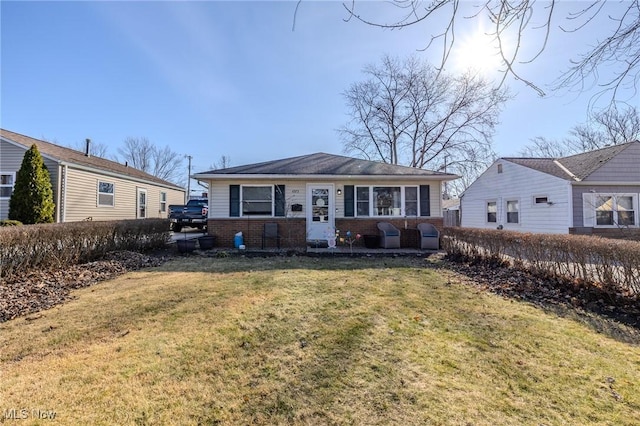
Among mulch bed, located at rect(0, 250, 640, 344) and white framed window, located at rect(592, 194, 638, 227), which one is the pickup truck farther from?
white framed window, located at rect(592, 194, 638, 227)

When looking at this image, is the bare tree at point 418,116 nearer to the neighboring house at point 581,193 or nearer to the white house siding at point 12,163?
the neighboring house at point 581,193

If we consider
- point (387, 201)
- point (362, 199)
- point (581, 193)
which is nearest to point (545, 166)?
point (581, 193)

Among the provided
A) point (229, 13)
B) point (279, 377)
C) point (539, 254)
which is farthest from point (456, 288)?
point (229, 13)

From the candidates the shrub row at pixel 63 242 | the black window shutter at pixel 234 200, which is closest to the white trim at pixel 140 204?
the shrub row at pixel 63 242

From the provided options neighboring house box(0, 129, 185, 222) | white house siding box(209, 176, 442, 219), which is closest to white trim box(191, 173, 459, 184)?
white house siding box(209, 176, 442, 219)

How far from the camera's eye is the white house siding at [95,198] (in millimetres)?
12070

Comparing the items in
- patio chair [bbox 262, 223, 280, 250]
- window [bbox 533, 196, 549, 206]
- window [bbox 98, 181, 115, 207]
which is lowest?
patio chair [bbox 262, 223, 280, 250]

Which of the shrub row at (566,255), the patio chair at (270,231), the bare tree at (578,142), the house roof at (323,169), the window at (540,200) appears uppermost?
the bare tree at (578,142)

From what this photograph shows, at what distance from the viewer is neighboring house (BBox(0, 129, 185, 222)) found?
1153cm

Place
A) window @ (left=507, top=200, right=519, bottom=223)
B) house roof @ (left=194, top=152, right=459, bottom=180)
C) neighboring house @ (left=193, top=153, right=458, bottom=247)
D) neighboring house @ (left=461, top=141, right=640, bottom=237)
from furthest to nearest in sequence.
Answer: window @ (left=507, top=200, right=519, bottom=223)
neighboring house @ (left=461, top=141, right=640, bottom=237)
neighboring house @ (left=193, top=153, right=458, bottom=247)
house roof @ (left=194, top=152, right=459, bottom=180)

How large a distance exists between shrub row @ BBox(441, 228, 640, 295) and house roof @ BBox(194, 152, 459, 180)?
340 cm

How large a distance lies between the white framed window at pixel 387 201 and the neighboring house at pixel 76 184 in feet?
38.0

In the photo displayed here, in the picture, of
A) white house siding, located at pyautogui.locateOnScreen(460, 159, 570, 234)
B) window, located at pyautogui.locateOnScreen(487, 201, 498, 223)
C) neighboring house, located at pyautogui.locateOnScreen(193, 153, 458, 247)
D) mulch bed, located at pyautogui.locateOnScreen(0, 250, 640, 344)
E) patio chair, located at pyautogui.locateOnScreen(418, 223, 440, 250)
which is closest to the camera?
mulch bed, located at pyautogui.locateOnScreen(0, 250, 640, 344)

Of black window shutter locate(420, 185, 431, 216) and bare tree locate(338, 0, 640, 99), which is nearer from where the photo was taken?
bare tree locate(338, 0, 640, 99)
